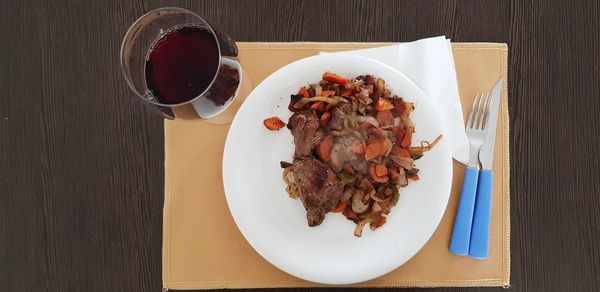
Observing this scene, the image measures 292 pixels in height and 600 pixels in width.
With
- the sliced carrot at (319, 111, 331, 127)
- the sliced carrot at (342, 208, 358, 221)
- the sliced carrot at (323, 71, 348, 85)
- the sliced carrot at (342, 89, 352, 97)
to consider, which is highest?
the sliced carrot at (323, 71, 348, 85)

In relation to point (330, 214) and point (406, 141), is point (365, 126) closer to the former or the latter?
point (406, 141)

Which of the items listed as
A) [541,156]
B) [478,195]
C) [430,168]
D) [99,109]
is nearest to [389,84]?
[430,168]

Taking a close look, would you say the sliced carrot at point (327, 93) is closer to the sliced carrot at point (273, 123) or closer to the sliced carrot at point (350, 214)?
the sliced carrot at point (273, 123)

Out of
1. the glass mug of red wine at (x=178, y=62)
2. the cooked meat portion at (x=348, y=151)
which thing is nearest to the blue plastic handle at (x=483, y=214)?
the cooked meat portion at (x=348, y=151)

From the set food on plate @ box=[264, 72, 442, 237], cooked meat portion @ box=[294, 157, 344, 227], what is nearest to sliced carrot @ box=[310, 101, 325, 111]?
food on plate @ box=[264, 72, 442, 237]

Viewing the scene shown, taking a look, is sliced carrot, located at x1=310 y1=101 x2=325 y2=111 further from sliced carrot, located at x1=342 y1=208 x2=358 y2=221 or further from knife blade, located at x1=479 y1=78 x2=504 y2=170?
knife blade, located at x1=479 y1=78 x2=504 y2=170

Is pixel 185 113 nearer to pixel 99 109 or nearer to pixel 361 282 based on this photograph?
pixel 99 109
